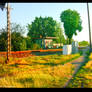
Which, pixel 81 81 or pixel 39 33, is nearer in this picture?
pixel 81 81

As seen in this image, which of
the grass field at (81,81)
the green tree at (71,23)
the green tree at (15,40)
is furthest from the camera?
the green tree at (71,23)

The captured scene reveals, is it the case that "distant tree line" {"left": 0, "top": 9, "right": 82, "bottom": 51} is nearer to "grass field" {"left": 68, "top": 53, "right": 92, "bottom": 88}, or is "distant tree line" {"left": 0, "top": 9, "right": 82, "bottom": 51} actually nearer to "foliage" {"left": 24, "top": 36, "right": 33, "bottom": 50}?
"foliage" {"left": 24, "top": 36, "right": 33, "bottom": 50}

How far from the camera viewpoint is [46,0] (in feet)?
6.54

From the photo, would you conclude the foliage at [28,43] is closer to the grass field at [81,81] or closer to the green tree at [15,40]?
the green tree at [15,40]

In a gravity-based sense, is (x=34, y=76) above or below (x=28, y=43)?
below

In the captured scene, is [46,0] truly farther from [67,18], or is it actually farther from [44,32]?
[67,18]

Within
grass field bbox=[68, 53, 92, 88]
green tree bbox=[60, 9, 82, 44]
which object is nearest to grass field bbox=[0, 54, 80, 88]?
grass field bbox=[68, 53, 92, 88]

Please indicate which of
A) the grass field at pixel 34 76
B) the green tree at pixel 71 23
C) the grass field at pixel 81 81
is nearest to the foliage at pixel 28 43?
the grass field at pixel 34 76

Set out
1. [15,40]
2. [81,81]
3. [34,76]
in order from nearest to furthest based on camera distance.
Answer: [81,81] → [34,76] → [15,40]

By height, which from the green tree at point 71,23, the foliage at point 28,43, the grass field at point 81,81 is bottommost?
the grass field at point 81,81

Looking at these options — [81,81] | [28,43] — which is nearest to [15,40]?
[28,43]

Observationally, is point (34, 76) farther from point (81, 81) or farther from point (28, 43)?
point (28, 43)
